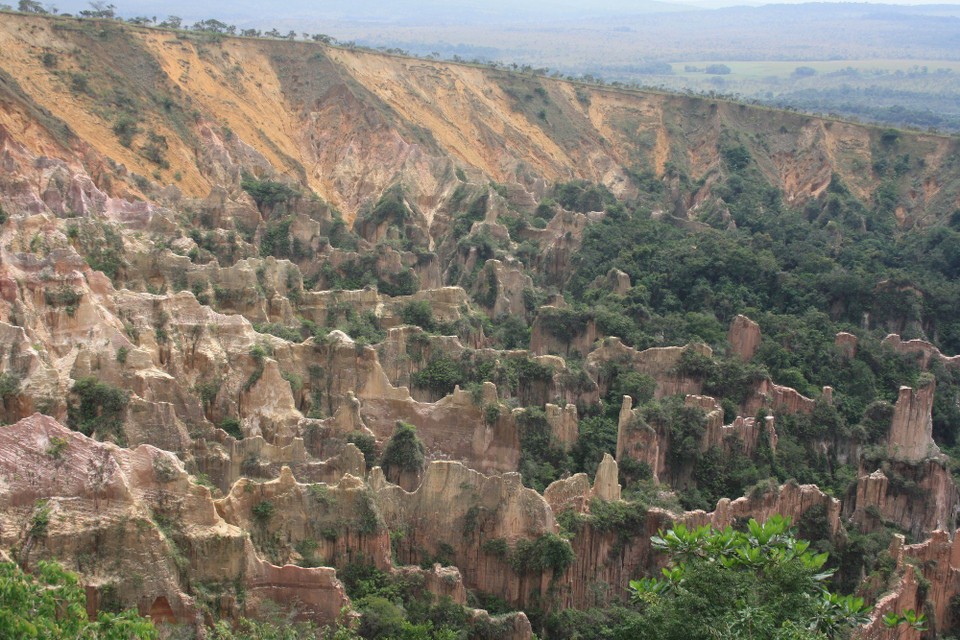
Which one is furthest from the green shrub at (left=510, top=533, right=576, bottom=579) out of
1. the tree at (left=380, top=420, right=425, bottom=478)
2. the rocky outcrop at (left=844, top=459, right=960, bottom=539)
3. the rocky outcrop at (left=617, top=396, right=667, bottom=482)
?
the rocky outcrop at (left=844, top=459, right=960, bottom=539)

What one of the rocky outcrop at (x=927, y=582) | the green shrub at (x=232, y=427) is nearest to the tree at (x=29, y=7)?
the green shrub at (x=232, y=427)

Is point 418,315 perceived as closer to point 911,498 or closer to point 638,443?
point 638,443

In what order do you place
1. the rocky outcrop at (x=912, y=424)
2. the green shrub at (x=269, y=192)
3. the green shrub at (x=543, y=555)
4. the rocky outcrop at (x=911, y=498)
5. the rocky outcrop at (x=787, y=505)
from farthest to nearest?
the green shrub at (x=269, y=192) → the rocky outcrop at (x=912, y=424) → the rocky outcrop at (x=911, y=498) → the rocky outcrop at (x=787, y=505) → the green shrub at (x=543, y=555)

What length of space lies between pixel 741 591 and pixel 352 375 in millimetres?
19903

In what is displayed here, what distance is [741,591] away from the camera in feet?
63.0

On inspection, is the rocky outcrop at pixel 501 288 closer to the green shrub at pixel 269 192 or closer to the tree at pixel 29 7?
the green shrub at pixel 269 192

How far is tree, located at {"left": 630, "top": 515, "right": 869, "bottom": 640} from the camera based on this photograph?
741 inches

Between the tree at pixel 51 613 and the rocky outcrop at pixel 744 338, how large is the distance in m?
33.0

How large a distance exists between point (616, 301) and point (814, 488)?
18448mm

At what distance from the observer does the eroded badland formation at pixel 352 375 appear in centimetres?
2402

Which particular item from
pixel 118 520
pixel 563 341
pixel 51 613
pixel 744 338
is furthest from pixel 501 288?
pixel 51 613

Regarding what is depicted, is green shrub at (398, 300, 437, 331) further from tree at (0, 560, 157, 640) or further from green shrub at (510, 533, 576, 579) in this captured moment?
tree at (0, 560, 157, 640)

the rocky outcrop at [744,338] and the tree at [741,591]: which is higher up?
the tree at [741,591]

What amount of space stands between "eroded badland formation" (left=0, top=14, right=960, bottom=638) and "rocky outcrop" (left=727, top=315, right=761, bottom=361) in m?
0.13
